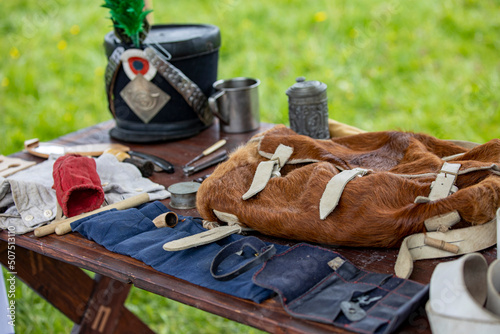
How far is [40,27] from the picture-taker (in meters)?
4.65

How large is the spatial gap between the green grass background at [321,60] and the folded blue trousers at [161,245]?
2044 millimetres

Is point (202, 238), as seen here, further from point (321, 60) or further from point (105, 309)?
point (321, 60)

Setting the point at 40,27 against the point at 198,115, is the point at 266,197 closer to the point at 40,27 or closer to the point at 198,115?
the point at 198,115

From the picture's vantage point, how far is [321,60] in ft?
12.6

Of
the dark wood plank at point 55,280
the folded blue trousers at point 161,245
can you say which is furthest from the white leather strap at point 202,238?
the dark wood plank at point 55,280

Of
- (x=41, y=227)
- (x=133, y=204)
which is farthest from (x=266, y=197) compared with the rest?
(x=41, y=227)

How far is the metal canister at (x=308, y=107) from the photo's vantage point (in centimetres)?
166

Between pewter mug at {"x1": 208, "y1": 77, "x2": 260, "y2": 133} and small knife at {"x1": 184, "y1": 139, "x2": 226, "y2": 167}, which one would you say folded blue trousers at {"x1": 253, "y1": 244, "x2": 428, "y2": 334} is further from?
pewter mug at {"x1": 208, "y1": 77, "x2": 260, "y2": 133}

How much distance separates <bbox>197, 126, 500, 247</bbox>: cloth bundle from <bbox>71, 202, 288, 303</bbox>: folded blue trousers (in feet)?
0.24

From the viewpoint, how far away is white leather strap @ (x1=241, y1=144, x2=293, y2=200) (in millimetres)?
1255

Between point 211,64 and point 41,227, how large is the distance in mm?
892

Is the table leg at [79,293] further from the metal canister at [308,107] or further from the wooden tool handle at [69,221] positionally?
the metal canister at [308,107]

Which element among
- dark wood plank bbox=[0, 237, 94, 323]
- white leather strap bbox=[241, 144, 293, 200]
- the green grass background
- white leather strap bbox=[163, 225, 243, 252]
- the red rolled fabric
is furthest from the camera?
the green grass background

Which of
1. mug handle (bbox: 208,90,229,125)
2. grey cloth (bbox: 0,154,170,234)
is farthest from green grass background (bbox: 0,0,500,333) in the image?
grey cloth (bbox: 0,154,170,234)
